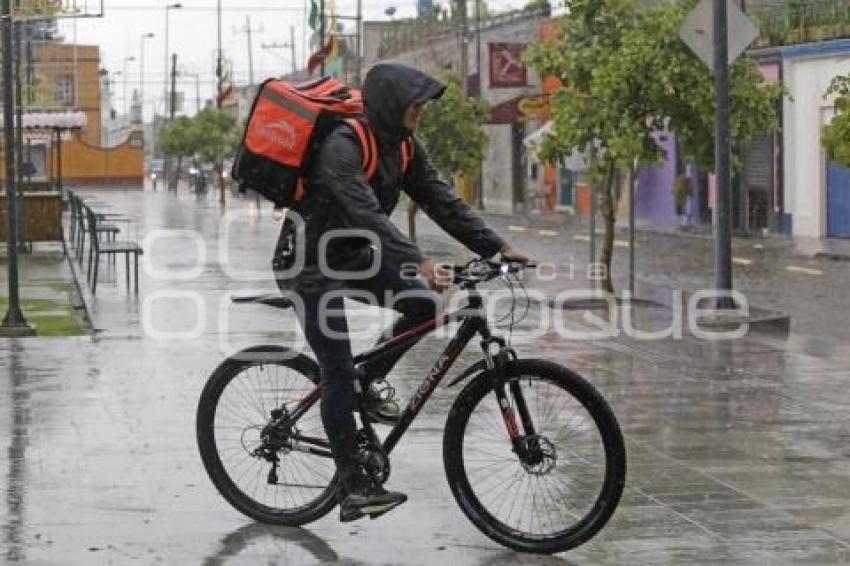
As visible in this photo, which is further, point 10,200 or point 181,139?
point 181,139

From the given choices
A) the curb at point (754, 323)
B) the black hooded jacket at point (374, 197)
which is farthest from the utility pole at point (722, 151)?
the black hooded jacket at point (374, 197)

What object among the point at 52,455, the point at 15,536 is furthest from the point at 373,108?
the point at 52,455

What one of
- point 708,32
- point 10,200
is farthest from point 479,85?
point 10,200

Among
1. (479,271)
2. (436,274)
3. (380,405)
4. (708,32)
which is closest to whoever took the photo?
(436,274)

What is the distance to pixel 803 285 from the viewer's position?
74.9 feet

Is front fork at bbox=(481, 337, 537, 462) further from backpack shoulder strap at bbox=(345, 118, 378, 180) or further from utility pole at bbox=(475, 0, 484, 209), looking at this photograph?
utility pole at bbox=(475, 0, 484, 209)

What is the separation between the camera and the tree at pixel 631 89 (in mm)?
18094

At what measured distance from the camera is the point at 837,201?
3503 centimetres

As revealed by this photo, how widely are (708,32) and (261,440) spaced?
31.6 feet

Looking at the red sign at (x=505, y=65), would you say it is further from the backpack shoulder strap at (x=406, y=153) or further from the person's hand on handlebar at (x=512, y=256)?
the person's hand on handlebar at (x=512, y=256)

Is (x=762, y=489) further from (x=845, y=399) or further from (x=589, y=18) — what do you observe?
(x=589, y=18)

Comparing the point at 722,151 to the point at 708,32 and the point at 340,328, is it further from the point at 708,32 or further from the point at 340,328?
the point at 340,328

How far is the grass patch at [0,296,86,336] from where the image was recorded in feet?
51.4

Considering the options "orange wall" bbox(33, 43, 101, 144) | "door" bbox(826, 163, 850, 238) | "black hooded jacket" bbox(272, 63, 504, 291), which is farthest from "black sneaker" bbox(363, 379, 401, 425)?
"orange wall" bbox(33, 43, 101, 144)
